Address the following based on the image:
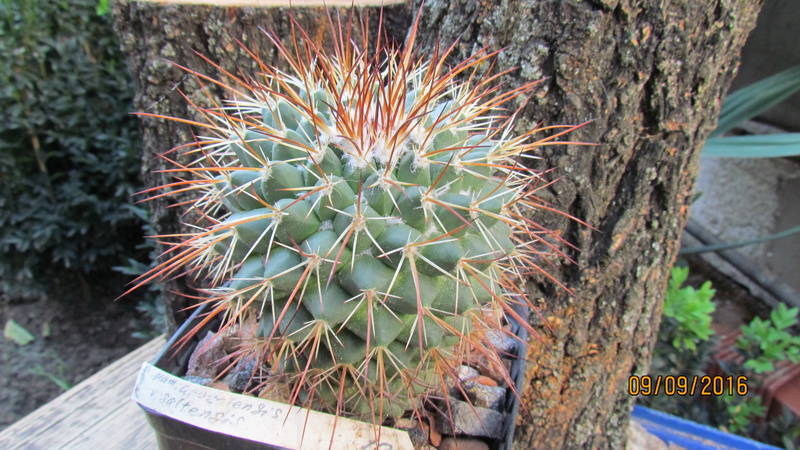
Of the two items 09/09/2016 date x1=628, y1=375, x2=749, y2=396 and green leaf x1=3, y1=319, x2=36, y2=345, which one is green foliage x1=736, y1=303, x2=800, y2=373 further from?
green leaf x1=3, y1=319, x2=36, y2=345

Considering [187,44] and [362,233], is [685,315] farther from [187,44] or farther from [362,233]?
[187,44]

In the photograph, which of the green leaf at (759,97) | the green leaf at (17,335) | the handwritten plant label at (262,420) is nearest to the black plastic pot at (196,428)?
the handwritten plant label at (262,420)

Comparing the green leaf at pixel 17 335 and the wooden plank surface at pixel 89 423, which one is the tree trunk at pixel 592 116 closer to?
the wooden plank surface at pixel 89 423

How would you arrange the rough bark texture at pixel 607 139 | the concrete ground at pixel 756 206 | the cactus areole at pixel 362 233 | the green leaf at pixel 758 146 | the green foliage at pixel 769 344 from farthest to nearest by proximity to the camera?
the concrete ground at pixel 756 206
the green foliage at pixel 769 344
the green leaf at pixel 758 146
the rough bark texture at pixel 607 139
the cactus areole at pixel 362 233

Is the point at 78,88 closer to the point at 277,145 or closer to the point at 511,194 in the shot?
the point at 277,145

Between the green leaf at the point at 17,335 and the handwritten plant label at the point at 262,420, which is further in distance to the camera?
the green leaf at the point at 17,335

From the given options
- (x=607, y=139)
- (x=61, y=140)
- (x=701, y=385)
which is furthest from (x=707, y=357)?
(x=61, y=140)

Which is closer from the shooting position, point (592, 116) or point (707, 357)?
point (592, 116)
